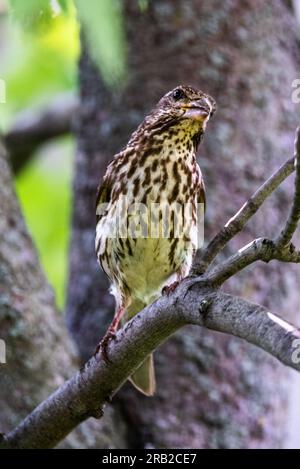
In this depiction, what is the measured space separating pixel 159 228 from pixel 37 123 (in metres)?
3.43

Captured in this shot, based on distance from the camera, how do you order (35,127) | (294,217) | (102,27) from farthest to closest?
(35,127) < (294,217) < (102,27)

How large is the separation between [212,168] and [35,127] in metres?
2.66

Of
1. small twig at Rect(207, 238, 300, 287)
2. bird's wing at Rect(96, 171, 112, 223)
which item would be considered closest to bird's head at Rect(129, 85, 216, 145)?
bird's wing at Rect(96, 171, 112, 223)

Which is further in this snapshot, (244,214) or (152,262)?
(152,262)

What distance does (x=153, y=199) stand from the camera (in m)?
4.09

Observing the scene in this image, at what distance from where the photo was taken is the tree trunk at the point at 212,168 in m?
4.59

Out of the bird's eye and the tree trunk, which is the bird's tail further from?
the bird's eye

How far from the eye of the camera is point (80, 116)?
17.9 feet

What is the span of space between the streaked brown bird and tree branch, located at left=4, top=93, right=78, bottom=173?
2995 mm

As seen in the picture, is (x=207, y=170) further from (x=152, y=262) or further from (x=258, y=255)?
(x=258, y=255)

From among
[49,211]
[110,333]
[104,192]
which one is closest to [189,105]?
[104,192]
